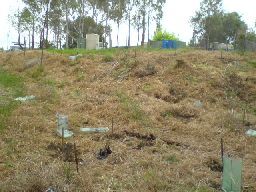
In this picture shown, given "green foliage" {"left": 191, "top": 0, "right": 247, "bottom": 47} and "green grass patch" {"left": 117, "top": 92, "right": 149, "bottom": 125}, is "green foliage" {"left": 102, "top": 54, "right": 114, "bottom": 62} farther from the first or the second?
"green foliage" {"left": 191, "top": 0, "right": 247, "bottom": 47}

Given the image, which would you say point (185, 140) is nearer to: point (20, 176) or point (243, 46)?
point (20, 176)

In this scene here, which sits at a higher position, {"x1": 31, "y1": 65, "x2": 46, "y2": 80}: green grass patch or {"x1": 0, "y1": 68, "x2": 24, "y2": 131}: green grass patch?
{"x1": 31, "y1": 65, "x2": 46, "y2": 80}: green grass patch

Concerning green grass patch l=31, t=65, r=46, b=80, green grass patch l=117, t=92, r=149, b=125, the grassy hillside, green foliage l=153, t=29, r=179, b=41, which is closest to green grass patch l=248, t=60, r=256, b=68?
the grassy hillside

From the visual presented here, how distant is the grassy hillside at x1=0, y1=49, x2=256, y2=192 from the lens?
17.2 feet

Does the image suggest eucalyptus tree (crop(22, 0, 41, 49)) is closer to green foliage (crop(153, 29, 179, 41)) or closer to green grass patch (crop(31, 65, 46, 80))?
green foliage (crop(153, 29, 179, 41))

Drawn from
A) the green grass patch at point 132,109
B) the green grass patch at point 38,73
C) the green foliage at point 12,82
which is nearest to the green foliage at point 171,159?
the green grass patch at point 132,109

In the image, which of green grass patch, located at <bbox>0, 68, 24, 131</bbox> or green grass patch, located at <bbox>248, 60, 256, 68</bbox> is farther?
green grass patch, located at <bbox>248, 60, 256, 68</bbox>

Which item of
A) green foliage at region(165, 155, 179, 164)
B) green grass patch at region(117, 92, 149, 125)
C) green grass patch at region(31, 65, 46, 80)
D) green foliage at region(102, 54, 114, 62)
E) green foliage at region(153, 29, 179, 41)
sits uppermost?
green foliage at region(153, 29, 179, 41)

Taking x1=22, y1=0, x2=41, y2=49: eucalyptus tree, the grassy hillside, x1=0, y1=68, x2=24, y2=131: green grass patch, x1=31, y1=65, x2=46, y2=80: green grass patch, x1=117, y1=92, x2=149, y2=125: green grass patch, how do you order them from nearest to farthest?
the grassy hillside
x1=0, y1=68, x2=24, y2=131: green grass patch
x1=117, y1=92, x2=149, y2=125: green grass patch
x1=31, y1=65, x2=46, y2=80: green grass patch
x1=22, y1=0, x2=41, y2=49: eucalyptus tree

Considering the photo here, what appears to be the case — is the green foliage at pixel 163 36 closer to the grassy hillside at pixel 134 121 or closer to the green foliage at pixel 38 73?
the grassy hillside at pixel 134 121

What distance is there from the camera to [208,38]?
41.6 m

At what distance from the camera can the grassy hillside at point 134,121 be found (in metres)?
5.26

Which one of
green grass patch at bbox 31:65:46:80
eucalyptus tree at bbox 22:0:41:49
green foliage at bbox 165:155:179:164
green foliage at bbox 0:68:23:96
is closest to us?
green foliage at bbox 165:155:179:164

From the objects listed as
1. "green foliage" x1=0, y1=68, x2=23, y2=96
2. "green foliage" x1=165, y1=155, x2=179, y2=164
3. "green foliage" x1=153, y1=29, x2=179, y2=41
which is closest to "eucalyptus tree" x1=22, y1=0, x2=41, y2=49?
"green foliage" x1=153, y1=29, x2=179, y2=41
